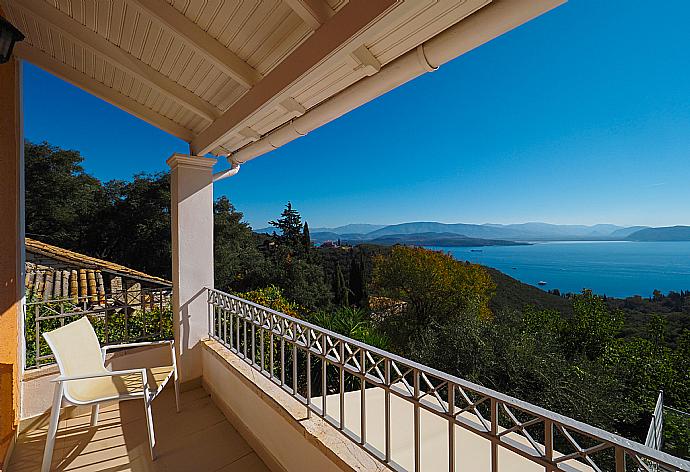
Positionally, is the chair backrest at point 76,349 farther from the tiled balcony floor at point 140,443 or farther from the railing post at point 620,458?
the railing post at point 620,458

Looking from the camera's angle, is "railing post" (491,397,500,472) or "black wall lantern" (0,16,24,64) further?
"black wall lantern" (0,16,24,64)

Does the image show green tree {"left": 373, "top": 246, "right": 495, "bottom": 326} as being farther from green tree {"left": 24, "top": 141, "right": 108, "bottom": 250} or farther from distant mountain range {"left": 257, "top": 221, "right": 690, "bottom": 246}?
green tree {"left": 24, "top": 141, "right": 108, "bottom": 250}

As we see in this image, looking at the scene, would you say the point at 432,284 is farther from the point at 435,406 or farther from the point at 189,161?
the point at 435,406

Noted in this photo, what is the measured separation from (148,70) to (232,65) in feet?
2.55

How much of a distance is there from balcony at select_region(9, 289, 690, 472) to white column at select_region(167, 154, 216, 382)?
0.11 metres

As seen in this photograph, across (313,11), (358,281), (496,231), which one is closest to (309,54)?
(313,11)

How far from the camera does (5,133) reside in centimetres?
230

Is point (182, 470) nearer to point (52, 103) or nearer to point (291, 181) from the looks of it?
point (52, 103)

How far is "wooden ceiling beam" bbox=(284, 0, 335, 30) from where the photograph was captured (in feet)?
4.85

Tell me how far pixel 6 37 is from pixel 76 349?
1901mm

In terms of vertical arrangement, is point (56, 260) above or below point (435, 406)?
above

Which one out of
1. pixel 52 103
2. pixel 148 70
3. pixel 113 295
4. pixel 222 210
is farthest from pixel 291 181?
pixel 148 70

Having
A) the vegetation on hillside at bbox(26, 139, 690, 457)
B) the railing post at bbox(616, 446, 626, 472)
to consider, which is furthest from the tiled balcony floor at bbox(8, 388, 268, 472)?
the vegetation on hillside at bbox(26, 139, 690, 457)

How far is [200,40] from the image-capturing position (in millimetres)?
1974
